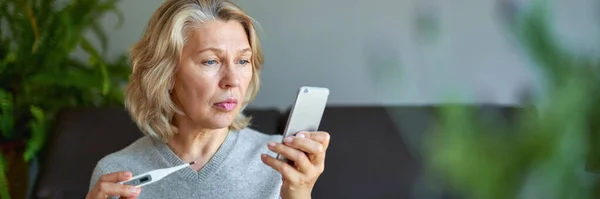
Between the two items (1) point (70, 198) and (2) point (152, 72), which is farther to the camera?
(1) point (70, 198)

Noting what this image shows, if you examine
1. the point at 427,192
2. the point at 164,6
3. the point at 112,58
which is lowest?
the point at 112,58

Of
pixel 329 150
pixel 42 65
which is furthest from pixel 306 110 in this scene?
pixel 42 65

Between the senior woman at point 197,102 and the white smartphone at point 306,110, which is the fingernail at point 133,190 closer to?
the senior woman at point 197,102

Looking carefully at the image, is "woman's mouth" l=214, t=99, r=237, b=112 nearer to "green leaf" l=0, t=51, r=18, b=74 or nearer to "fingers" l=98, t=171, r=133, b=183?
"fingers" l=98, t=171, r=133, b=183

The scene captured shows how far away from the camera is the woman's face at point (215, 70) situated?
1306 mm

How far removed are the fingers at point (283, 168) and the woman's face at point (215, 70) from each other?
266 millimetres

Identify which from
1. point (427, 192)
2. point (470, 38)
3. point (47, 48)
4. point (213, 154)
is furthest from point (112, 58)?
point (427, 192)

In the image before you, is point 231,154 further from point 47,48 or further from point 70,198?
point 47,48

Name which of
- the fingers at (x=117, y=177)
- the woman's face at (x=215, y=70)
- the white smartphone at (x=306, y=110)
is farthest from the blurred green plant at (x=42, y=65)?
the white smartphone at (x=306, y=110)

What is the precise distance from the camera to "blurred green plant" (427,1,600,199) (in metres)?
0.19

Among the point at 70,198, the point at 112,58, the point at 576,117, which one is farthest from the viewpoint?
the point at 112,58

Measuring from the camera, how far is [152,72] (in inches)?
53.2

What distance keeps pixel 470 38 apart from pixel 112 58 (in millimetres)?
1099

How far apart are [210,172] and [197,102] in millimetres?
176
